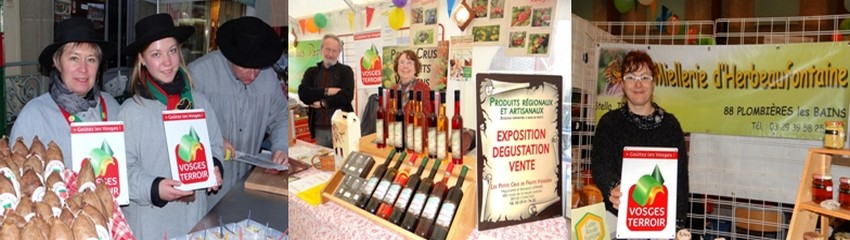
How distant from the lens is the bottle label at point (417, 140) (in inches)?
115

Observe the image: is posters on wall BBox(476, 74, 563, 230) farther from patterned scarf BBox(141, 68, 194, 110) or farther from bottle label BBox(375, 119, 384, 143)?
patterned scarf BBox(141, 68, 194, 110)

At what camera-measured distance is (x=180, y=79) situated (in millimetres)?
2963

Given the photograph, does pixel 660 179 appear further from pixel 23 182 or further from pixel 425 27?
pixel 23 182

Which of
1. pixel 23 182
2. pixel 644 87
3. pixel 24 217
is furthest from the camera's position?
pixel 644 87

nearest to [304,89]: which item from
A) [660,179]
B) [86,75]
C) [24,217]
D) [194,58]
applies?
[194,58]

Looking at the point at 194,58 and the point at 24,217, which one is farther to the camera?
the point at 194,58

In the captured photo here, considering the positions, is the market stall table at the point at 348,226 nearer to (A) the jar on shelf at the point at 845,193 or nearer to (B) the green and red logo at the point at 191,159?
(B) the green and red logo at the point at 191,159

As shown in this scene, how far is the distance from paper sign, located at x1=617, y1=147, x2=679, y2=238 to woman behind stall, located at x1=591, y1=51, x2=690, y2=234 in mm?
260

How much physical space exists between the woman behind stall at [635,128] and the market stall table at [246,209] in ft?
5.75

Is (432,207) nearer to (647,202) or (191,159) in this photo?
(191,159)

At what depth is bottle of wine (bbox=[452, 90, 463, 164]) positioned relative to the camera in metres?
2.81

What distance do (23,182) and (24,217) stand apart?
44 cm

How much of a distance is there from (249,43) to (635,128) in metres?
2.13

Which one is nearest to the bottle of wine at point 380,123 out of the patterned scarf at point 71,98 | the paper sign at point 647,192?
the patterned scarf at point 71,98
